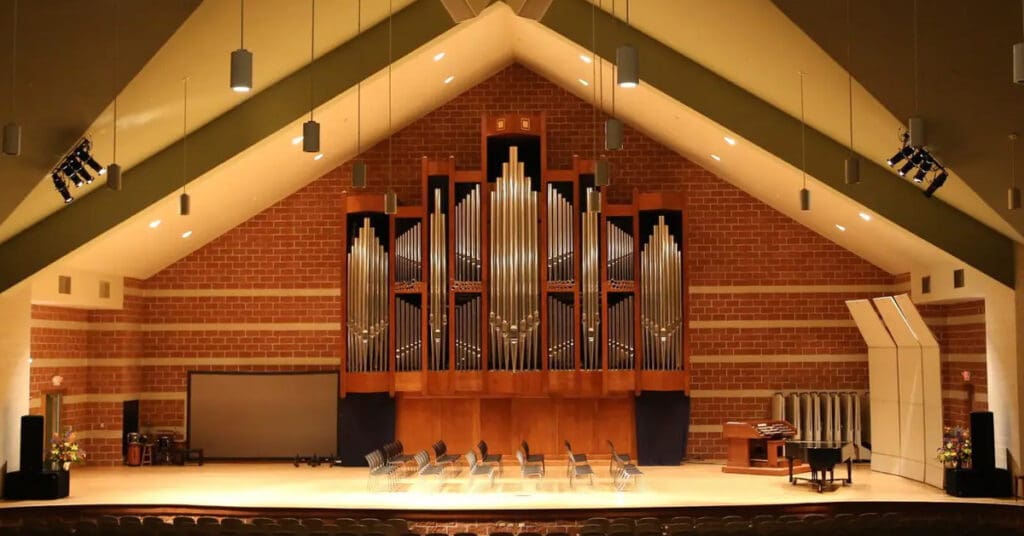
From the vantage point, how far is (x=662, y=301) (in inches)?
637

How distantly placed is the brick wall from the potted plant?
414 cm

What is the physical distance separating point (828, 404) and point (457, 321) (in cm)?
556

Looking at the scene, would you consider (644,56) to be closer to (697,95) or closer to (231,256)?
(697,95)

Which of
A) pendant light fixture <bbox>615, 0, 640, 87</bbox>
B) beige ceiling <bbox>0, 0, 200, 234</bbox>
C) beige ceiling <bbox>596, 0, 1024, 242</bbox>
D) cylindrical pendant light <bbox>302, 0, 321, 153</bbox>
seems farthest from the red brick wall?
beige ceiling <bbox>0, 0, 200, 234</bbox>

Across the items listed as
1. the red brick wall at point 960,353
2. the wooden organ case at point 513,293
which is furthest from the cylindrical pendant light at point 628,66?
the wooden organ case at point 513,293

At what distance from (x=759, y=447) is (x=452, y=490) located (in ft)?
15.1

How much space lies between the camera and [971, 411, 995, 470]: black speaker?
41.8 feet

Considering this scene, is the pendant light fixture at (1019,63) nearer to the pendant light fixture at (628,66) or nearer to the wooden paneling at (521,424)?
the pendant light fixture at (628,66)

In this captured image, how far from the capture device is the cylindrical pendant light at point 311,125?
999cm

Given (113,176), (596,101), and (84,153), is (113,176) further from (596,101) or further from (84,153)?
(596,101)

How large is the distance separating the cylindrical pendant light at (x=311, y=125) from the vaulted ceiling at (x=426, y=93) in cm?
9

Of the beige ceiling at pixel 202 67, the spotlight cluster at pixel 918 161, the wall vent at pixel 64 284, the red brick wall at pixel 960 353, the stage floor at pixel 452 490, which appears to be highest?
the beige ceiling at pixel 202 67

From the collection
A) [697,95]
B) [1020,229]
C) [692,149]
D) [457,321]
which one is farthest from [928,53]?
[457,321]

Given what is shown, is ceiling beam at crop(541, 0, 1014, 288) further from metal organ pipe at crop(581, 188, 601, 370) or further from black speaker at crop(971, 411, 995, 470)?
metal organ pipe at crop(581, 188, 601, 370)
